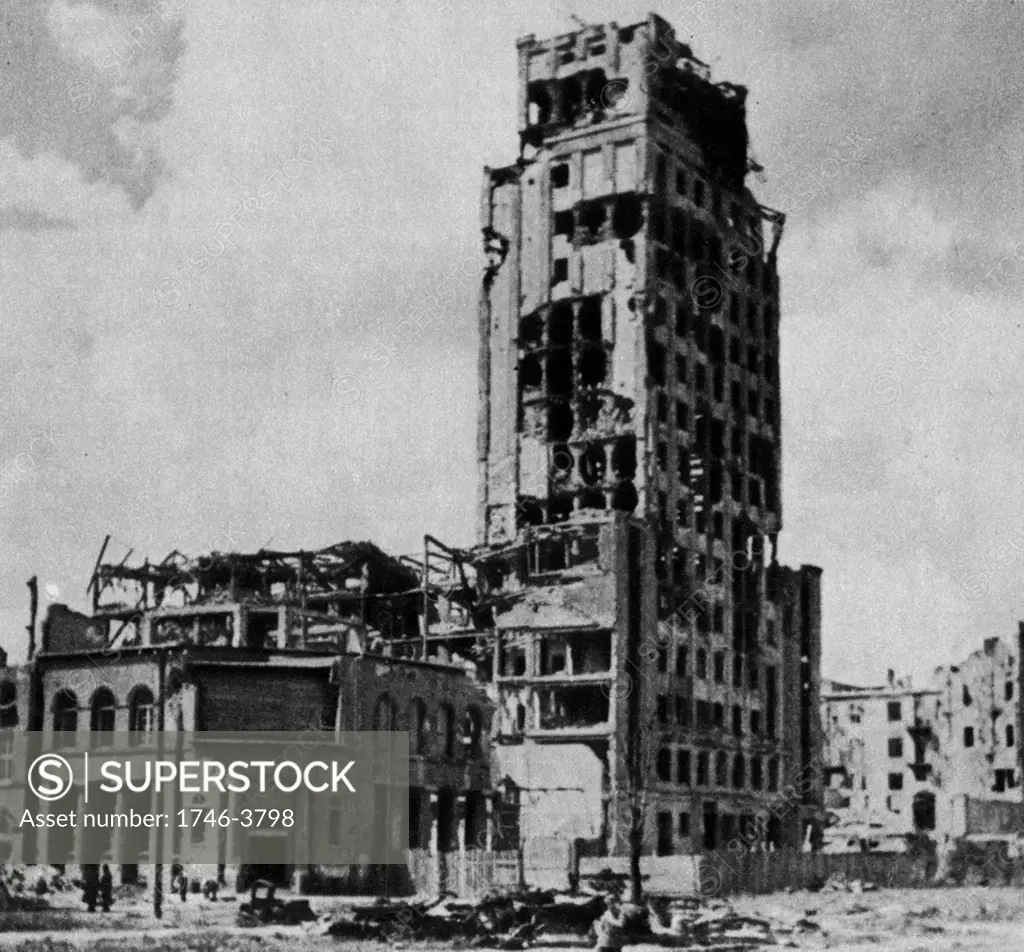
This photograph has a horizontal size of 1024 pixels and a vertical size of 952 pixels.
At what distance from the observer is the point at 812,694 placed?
237 feet

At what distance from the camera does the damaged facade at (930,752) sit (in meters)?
71.8

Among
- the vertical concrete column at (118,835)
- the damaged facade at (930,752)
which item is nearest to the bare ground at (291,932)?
the vertical concrete column at (118,835)

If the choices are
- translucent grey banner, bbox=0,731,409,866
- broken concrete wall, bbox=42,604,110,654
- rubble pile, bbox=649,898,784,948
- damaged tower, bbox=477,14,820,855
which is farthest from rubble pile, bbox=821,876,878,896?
broken concrete wall, bbox=42,604,110,654

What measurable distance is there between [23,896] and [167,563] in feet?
72.3

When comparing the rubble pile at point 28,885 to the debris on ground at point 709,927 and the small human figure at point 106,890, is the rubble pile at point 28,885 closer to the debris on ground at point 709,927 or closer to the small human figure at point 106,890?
the small human figure at point 106,890

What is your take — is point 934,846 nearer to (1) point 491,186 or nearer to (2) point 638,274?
(2) point 638,274

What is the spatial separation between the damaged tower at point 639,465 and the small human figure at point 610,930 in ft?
74.7

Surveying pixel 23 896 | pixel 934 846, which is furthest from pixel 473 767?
pixel 934 846

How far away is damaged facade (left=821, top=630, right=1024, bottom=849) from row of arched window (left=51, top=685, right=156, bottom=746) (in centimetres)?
3656

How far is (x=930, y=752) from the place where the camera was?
3258 inches

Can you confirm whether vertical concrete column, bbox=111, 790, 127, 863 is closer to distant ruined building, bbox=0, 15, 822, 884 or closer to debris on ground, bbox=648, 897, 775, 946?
distant ruined building, bbox=0, 15, 822, 884

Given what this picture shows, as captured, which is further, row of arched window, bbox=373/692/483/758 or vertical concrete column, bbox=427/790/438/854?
vertical concrete column, bbox=427/790/438/854

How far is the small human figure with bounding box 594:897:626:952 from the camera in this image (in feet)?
114

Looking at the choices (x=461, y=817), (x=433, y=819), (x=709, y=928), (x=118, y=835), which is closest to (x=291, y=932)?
(x=709, y=928)
